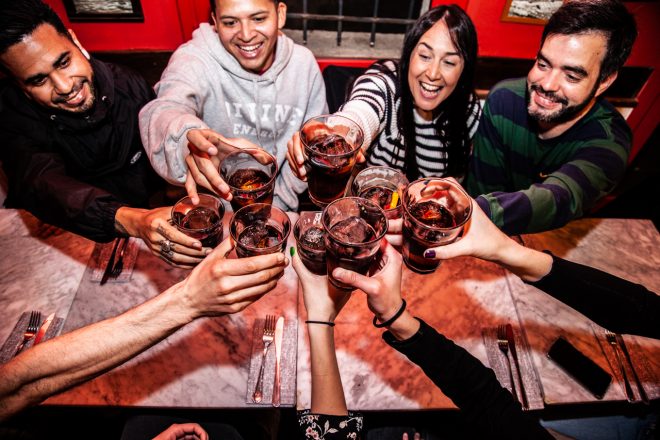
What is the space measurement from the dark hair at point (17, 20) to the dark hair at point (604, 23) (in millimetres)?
2992

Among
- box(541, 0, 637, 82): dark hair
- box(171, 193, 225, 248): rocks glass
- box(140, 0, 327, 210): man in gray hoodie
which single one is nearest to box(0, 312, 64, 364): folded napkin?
box(171, 193, 225, 248): rocks glass

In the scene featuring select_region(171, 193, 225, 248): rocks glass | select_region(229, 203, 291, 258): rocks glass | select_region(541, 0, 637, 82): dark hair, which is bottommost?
select_region(171, 193, 225, 248): rocks glass

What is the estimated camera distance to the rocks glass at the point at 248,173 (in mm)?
1511

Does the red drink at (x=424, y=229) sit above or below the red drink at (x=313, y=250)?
above

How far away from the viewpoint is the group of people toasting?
1.35 metres

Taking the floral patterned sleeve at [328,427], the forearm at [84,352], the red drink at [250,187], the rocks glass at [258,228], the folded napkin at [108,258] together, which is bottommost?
the floral patterned sleeve at [328,427]

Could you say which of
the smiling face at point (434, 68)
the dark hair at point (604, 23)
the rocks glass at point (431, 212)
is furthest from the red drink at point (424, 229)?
the dark hair at point (604, 23)

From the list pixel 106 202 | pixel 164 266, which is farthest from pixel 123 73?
pixel 164 266

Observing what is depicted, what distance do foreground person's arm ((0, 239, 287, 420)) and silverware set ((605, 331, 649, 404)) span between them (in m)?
1.60

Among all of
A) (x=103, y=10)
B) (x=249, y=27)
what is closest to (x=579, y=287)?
(x=249, y=27)

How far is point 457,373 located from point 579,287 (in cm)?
69

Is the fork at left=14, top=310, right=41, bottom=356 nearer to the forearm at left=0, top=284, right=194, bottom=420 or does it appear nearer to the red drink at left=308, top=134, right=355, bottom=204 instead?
the forearm at left=0, top=284, right=194, bottom=420

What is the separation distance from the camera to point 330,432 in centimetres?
137

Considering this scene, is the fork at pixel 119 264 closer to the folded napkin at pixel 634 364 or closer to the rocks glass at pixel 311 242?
the rocks glass at pixel 311 242
